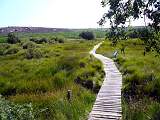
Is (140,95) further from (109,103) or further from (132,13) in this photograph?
(132,13)

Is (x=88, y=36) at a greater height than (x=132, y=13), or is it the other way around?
(x=132, y=13)

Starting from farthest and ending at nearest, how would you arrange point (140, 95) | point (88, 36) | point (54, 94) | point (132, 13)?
point (88, 36) → point (54, 94) → point (140, 95) → point (132, 13)

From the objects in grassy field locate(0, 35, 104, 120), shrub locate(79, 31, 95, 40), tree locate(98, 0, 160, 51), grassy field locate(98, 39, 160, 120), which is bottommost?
shrub locate(79, 31, 95, 40)

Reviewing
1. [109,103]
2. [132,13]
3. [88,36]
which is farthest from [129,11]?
[88,36]

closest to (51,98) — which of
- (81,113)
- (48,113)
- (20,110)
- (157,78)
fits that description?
(48,113)

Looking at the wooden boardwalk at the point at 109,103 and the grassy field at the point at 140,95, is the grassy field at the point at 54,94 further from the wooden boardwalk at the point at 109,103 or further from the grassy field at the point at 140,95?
the grassy field at the point at 140,95

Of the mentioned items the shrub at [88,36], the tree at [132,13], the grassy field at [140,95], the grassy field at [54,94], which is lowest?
the shrub at [88,36]

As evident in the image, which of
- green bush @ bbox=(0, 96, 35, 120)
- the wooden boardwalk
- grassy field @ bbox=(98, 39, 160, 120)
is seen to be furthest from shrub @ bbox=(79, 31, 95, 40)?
green bush @ bbox=(0, 96, 35, 120)

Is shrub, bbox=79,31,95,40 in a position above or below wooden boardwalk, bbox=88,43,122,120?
below

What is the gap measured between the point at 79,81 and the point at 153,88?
6.11m

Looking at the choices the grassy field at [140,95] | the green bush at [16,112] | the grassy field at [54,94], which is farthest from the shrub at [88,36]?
the green bush at [16,112]

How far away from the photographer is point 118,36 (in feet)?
30.7

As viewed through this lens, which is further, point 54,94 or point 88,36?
point 88,36

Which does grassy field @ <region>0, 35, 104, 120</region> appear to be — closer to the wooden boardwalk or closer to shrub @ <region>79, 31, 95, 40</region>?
the wooden boardwalk
